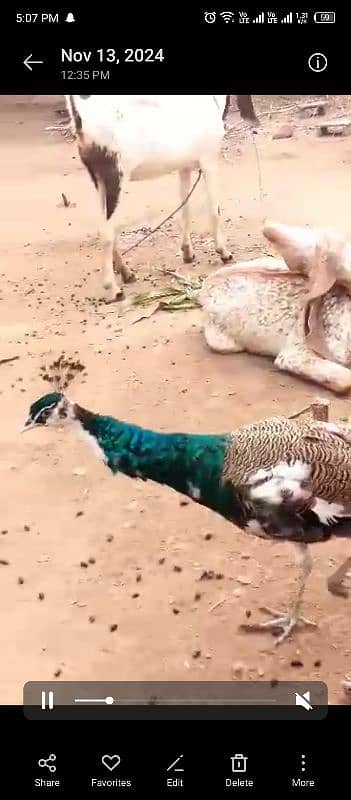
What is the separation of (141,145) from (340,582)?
599 millimetres

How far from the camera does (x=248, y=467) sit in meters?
0.93

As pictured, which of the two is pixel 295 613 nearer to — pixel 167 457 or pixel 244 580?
pixel 244 580

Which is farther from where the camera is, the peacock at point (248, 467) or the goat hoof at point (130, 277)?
the goat hoof at point (130, 277)

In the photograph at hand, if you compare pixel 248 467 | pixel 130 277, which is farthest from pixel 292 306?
pixel 248 467

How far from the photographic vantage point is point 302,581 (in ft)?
3.30

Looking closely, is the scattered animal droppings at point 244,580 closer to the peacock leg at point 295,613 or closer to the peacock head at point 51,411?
the peacock leg at point 295,613

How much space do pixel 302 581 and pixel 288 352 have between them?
32 cm

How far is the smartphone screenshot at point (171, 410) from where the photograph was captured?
0.90 m
